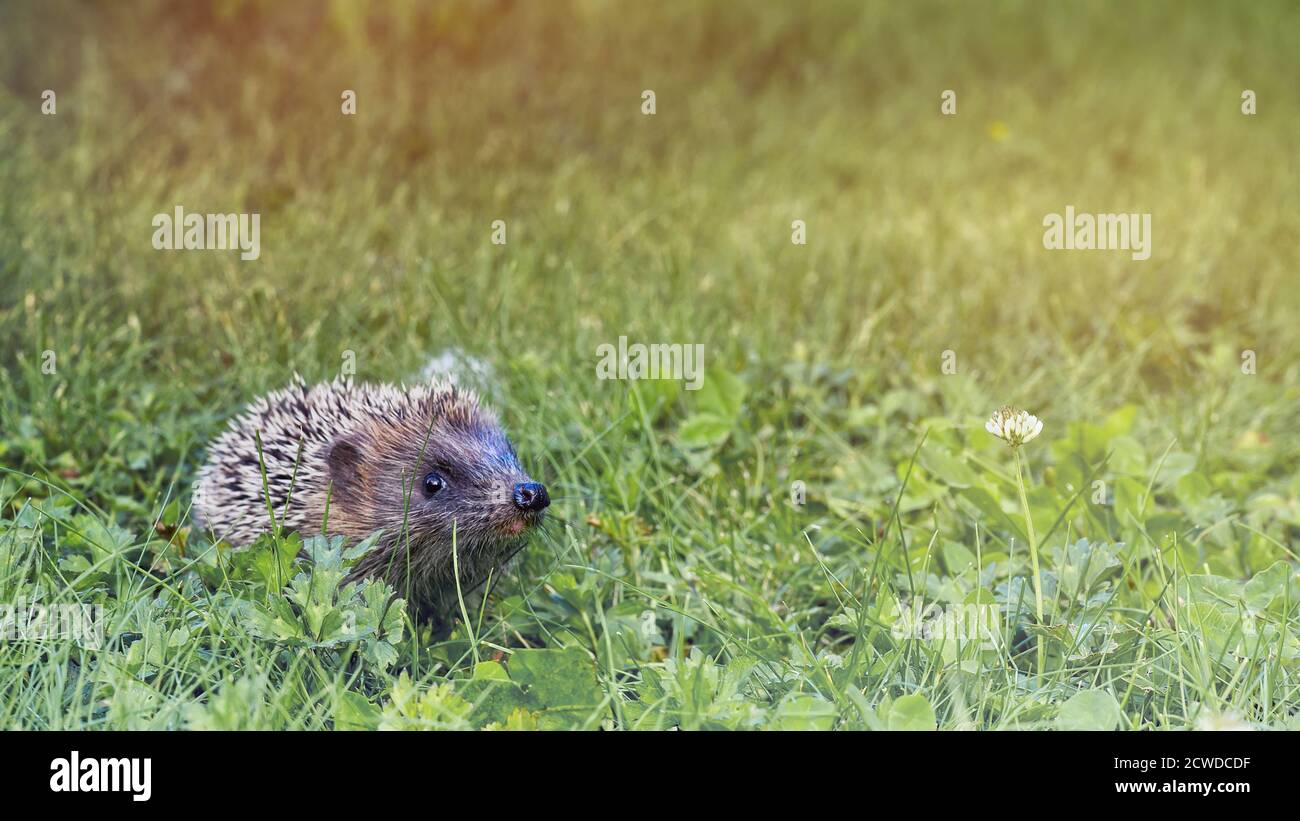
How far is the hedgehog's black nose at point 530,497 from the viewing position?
3822 mm

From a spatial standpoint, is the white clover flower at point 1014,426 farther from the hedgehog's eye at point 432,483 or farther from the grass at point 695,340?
the hedgehog's eye at point 432,483

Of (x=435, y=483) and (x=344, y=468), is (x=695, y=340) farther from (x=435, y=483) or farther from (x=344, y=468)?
(x=344, y=468)

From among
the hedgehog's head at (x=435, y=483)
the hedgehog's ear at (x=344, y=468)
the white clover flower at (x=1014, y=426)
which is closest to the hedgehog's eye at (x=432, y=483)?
the hedgehog's head at (x=435, y=483)

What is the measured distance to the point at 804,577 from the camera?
4176 mm

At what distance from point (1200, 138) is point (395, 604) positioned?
774 cm

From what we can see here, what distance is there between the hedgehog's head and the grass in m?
0.27

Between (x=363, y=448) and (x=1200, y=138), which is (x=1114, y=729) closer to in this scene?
(x=363, y=448)

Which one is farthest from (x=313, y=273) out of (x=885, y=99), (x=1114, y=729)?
(x=885, y=99)

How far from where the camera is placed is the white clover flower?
3260 millimetres

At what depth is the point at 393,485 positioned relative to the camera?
13.4ft

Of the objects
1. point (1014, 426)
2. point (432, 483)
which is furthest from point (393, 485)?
point (1014, 426)

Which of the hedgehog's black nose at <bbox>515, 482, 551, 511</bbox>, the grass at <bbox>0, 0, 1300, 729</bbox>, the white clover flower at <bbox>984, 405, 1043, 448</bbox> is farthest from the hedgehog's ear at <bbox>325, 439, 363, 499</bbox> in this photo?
the white clover flower at <bbox>984, 405, 1043, 448</bbox>

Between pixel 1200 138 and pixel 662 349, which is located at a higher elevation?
pixel 1200 138
